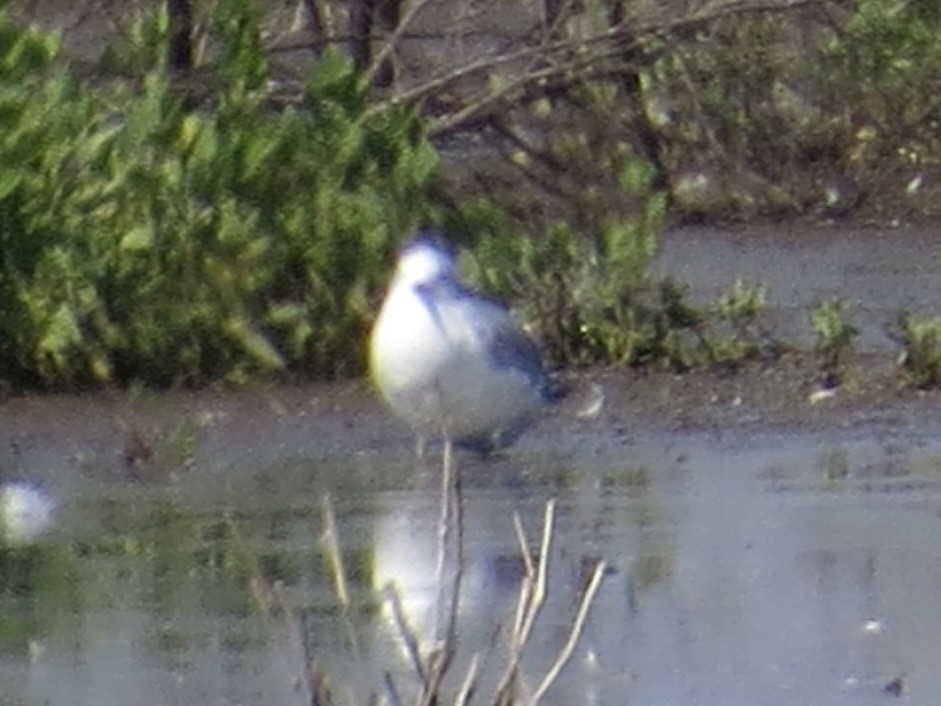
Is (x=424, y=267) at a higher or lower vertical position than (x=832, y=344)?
higher

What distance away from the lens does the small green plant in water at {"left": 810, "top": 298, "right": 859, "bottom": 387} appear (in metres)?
9.79

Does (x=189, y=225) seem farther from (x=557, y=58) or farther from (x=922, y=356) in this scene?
(x=922, y=356)

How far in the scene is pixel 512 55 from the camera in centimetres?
1120

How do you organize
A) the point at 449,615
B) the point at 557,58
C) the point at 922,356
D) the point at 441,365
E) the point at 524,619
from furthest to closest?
the point at 557,58, the point at 922,356, the point at 441,365, the point at 449,615, the point at 524,619

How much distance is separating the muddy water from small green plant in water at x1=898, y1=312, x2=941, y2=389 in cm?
10

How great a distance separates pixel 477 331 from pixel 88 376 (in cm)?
200

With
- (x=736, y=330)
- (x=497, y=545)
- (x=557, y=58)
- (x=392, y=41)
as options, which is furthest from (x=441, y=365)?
(x=557, y=58)

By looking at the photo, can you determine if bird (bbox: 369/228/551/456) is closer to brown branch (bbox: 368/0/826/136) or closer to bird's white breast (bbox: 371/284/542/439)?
bird's white breast (bbox: 371/284/542/439)

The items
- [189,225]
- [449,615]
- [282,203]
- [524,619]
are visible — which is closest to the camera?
[524,619]

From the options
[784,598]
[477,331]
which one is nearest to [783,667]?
[784,598]

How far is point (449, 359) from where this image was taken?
8352mm

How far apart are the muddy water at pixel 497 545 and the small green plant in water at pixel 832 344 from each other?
142mm

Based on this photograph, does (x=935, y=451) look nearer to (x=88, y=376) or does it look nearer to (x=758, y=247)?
(x=88, y=376)

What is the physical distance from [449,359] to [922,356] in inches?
73.5
